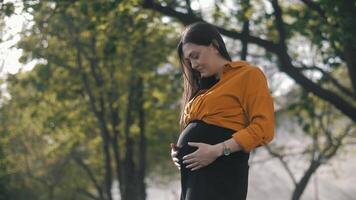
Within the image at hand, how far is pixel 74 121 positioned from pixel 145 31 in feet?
15.8

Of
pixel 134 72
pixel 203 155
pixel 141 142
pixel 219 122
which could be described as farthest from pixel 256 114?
pixel 141 142

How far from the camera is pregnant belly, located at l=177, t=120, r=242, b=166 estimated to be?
3.45 meters

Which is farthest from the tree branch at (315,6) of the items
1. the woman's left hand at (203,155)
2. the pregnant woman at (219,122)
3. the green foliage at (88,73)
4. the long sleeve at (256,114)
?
the woman's left hand at (203,155)

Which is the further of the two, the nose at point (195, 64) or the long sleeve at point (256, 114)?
the nose at point (195, 64)

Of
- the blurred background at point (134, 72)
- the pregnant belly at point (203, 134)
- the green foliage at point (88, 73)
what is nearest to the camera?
the pregnant belly at point (203, 134)

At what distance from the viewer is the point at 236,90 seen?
3.44 metres

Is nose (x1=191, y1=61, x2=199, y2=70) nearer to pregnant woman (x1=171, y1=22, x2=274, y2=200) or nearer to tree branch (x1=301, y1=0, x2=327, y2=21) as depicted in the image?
pregnant woman (x1=171, y1=22, x2=274, y2=200)

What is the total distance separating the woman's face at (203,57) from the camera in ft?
11.5

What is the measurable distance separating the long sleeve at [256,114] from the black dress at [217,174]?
0.09 m

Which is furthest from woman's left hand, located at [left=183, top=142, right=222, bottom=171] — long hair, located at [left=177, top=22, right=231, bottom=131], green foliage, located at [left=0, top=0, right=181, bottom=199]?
green foliage, located at [left=0, top=0, right=181, bottom=199]

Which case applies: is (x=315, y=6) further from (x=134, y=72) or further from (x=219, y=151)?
(x=219, y=151)

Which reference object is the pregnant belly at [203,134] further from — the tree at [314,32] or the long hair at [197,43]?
the tree at [314,32]

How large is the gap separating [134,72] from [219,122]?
12.5 m

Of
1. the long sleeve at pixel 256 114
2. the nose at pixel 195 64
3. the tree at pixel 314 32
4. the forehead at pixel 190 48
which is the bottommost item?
the tree at pixel 314 32
